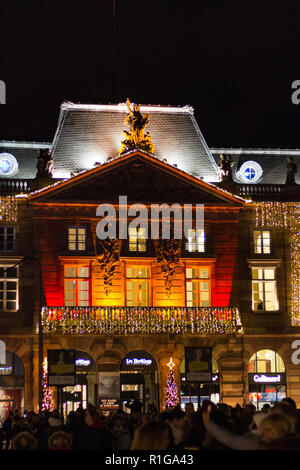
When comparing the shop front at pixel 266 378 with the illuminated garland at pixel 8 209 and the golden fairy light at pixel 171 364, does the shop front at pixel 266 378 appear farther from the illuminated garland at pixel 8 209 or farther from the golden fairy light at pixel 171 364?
the illuminated garland at pixel 8 209

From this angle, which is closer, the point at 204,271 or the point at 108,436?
the point at 108,436

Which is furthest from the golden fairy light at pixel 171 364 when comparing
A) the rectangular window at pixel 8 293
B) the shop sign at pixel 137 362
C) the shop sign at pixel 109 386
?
the rectangular window at pixel 8 293

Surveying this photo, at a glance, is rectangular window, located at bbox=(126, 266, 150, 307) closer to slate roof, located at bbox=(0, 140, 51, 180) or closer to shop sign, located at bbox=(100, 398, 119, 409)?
shop sign, located at bbox=(100, 398, 119, 409)

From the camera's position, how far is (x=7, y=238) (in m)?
45.9

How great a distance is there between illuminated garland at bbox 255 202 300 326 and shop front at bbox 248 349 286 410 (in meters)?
3.30

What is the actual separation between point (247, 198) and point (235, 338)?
274 inches

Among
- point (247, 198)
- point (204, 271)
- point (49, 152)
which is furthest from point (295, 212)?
point (49, 152)

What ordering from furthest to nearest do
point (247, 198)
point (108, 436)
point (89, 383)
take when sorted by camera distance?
point (247, 198)
point (89, 383)
point (108, 436)

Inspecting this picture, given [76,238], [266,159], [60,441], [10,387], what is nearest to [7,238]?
[76,238]

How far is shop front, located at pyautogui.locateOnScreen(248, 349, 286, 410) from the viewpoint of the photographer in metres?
46.2

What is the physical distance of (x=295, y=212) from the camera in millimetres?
48812

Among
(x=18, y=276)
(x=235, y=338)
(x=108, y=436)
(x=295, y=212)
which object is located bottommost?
(x=108, y=436)

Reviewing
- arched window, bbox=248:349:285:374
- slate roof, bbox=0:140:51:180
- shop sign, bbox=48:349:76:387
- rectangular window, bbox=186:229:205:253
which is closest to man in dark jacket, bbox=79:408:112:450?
shop sign, bbox=48:349:76:387

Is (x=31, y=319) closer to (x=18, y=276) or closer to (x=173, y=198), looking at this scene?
(x=18, y=276)
